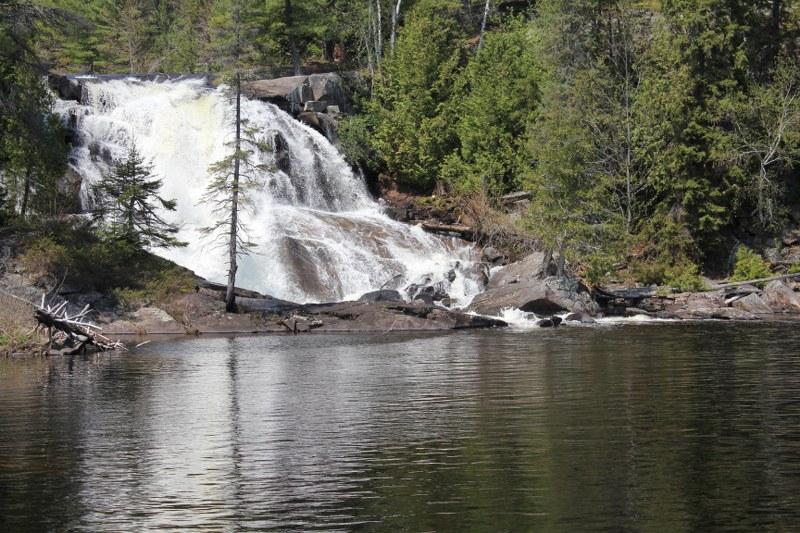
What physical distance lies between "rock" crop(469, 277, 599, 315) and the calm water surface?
1292 cm

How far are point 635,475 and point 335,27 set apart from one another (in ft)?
228

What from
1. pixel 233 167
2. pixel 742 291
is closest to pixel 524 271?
pixel 742 291

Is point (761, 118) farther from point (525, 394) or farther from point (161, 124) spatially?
point (525, 394)

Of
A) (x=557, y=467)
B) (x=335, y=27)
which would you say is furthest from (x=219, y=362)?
(x=335, y=27)

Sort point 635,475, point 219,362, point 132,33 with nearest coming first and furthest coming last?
point 635,475
point 219,362
point 132,33

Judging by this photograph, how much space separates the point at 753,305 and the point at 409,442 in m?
34.1

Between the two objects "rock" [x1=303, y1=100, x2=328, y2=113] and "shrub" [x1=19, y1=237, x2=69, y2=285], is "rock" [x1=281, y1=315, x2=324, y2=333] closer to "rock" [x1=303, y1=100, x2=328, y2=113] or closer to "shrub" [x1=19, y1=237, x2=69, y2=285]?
"shrub" [x1=19, y1=237, x2=69, y2=285]

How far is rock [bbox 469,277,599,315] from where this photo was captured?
4894 cm

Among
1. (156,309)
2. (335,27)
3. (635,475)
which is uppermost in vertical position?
(335,27)

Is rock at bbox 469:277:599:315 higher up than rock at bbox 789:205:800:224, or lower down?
A: lower down

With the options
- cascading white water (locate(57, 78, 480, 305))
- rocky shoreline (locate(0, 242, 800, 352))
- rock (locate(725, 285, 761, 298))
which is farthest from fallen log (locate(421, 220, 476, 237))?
rock (locate(725, 285, 761, 298))

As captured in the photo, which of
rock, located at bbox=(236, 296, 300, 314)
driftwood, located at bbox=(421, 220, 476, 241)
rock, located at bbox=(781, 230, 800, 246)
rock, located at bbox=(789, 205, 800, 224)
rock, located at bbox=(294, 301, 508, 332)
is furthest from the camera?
driftwood, located at bbox=(421, 220, 476, 241)

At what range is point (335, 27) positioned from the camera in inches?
3282

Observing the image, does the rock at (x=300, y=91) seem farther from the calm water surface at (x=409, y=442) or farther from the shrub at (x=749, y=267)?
the calm water surface at (x=409, y=442)
